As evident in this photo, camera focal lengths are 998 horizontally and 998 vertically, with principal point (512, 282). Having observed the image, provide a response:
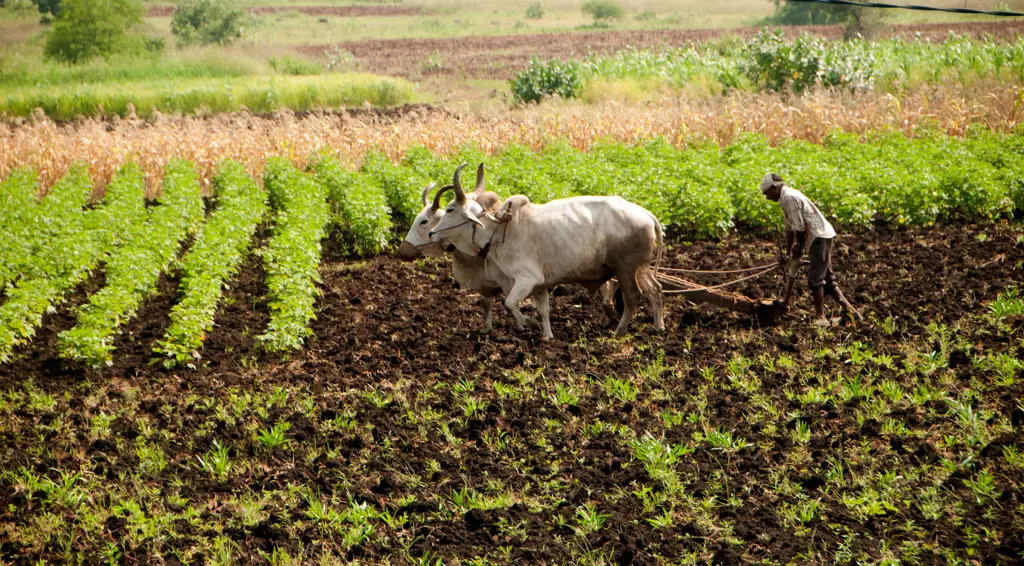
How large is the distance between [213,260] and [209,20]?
3740cm

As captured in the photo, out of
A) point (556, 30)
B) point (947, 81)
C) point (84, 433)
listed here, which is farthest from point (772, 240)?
point (556, 30)

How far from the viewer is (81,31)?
1507 inches

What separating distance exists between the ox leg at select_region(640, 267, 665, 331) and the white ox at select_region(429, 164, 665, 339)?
0.17ft

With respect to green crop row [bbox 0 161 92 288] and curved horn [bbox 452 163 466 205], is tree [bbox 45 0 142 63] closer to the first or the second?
green crop row [bbox 0 161 92 288]

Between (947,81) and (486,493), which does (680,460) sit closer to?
(486,493)

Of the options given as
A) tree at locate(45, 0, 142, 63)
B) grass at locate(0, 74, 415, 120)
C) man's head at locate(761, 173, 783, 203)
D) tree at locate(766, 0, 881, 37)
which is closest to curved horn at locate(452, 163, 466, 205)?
man's head at locate(761, 173, 783, 203)

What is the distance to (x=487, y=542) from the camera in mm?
6516

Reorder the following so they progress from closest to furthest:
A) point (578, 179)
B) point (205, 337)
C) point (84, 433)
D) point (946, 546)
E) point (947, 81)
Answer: point (946, 546), point (84, 433), point (205, 337), point (578, 179), point (947, 81)

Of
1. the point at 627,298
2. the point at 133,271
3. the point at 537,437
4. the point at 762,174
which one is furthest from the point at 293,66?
the point at 537,437

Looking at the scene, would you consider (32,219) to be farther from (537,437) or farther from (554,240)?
(537,437)

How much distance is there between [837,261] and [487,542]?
7356 millimetres

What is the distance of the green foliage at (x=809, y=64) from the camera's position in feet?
80.5

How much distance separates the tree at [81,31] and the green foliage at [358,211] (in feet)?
86.3

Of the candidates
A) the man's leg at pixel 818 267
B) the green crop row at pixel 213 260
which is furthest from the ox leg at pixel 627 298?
the green crop row at pixel 213 260
